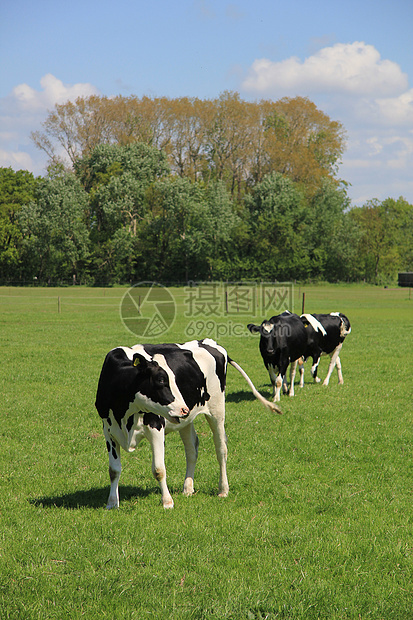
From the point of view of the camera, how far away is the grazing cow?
508 inches

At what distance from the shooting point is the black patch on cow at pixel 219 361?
7.22 metres

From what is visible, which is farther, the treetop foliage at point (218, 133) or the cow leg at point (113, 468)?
the treetop foliage at point (218, 133)

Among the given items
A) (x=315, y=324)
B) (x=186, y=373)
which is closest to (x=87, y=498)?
(x=186, y=373)

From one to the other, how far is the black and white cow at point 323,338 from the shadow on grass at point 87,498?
783 cm

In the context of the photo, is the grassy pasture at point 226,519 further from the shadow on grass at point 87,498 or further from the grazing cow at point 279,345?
the grazing cow at point 279,345

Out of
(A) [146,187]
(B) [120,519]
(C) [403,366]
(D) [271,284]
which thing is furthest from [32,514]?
(A) [146,187]

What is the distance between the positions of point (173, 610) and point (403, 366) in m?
14.3

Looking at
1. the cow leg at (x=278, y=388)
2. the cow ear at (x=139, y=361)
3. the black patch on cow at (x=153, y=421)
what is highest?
the cow ear at (x=139, y=361)

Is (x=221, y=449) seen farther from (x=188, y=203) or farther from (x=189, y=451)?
(x=188, y=203)

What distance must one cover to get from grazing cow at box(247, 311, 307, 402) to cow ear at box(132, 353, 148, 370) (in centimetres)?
687

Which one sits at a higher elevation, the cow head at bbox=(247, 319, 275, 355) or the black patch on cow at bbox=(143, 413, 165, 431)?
the cow head at bbox=(247, 319, 275, 355)
